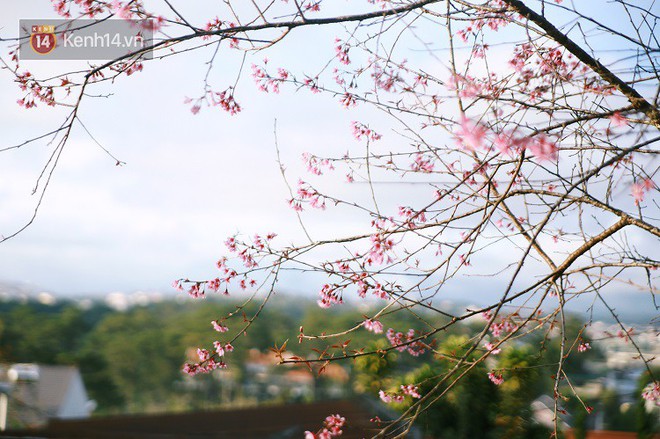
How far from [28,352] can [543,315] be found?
112 feet

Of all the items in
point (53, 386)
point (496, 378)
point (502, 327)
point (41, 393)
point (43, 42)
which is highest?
point (43, 42)

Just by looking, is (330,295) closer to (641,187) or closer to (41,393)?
(641,187)

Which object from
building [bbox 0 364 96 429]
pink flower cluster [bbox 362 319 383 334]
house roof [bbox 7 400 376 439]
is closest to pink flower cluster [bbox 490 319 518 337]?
pink flower cluster [bbox 362 319 383 334]

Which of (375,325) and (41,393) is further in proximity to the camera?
(41,393)

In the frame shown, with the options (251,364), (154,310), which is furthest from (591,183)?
(154,310)

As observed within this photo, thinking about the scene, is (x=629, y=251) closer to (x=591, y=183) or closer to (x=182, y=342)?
(x=591, y=183)

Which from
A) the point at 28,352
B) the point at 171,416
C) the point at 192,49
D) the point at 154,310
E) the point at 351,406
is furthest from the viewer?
the point at 154,310

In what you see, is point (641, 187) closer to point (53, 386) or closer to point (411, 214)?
point (411, 214)

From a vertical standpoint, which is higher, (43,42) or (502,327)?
(43,42)

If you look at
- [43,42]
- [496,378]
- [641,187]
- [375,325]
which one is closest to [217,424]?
[496,378]

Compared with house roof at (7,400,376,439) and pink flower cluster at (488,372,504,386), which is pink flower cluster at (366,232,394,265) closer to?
pink flower cluster at (488,372,504,386)

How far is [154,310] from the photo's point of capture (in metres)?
44.6

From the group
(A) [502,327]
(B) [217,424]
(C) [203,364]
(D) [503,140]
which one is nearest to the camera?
(D) [503,140]

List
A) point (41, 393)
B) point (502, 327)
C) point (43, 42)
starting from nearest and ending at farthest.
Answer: point (43, 42)
point (502, 327)
point (41, 393)
